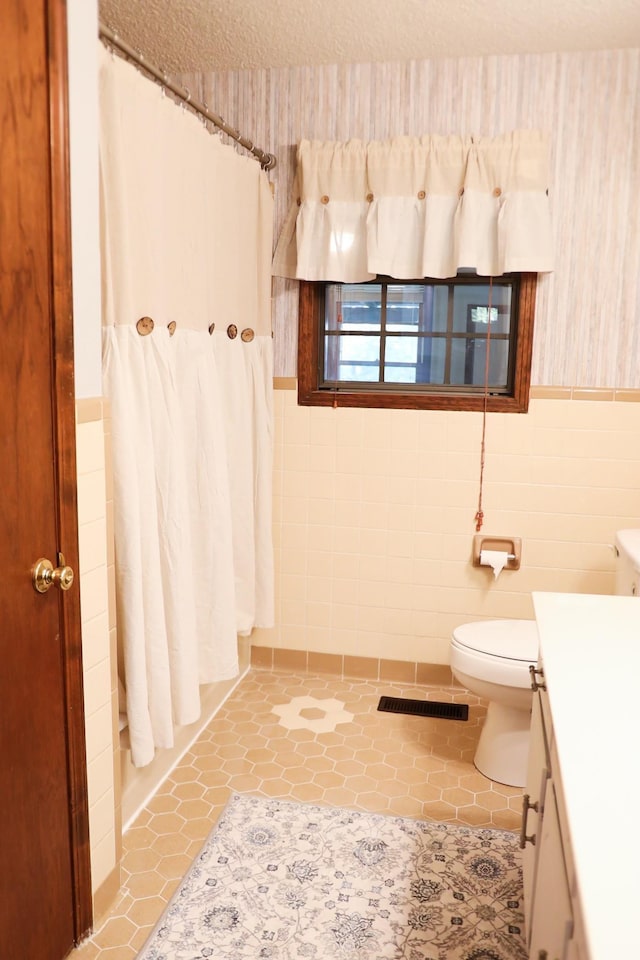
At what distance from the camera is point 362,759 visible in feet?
8.62

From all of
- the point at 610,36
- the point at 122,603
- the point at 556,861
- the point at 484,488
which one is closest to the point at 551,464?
the point at 484,488

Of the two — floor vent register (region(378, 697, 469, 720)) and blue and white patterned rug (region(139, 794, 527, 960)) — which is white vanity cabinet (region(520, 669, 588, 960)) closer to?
blue and white patterned rug (region(139, 794, 527, 960))

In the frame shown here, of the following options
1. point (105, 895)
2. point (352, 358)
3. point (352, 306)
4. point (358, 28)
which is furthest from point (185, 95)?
point (105, 895)

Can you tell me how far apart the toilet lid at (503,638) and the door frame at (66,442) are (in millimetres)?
1298

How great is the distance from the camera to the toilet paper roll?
3012 mm

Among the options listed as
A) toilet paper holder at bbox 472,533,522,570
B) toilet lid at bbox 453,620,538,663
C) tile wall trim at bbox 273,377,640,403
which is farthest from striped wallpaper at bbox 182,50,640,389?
toilet lid at bbox 453,620,538,663

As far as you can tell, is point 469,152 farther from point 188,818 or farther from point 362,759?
point 188,818

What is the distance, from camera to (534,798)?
5.18 feet

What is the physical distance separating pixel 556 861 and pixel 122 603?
1209 millimetres

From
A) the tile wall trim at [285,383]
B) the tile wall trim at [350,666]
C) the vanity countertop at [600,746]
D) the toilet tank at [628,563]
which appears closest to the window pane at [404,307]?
the tile wall trim at [285,383]

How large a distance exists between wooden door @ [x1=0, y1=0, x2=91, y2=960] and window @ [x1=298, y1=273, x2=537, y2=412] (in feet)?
5.42

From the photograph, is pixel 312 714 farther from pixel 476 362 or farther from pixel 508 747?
pixel 476 362

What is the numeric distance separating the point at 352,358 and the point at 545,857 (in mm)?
2199

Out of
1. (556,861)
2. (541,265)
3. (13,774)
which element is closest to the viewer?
(556,861)
